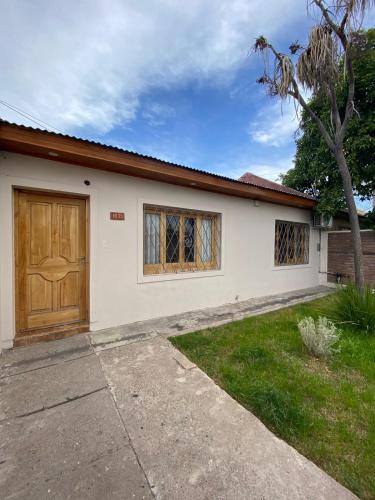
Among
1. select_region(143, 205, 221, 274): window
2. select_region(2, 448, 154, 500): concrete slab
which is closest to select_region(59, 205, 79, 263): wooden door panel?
select_region(143, 205, 221, 274): window

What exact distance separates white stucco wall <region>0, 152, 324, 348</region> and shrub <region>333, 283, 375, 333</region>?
222 cm

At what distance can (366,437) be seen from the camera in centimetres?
177

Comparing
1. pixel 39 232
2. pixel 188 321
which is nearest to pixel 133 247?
pixel 39 232

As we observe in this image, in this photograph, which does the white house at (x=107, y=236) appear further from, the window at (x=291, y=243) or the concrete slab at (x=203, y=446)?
the concrete slab at (x=203, y=446)

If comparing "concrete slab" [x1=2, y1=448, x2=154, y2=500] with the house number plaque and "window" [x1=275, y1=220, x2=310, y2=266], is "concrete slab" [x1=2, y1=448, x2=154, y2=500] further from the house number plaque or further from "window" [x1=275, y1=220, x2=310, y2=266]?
"window" [x1=275, y1=220, x2=310, y2=266]

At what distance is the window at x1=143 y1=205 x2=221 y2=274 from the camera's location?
4512mm

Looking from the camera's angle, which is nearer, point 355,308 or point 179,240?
point 355,308

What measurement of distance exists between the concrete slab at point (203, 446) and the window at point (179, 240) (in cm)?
235

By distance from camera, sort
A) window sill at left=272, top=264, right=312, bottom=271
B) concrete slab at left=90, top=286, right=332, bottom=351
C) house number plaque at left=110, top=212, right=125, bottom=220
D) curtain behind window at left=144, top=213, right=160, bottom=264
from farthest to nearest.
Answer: window sill at left=272, top=264, right=312, bottom=271, curtain behind window at left=144, top=213, right=160, bottom=264, house number plaque at left=110, top=212, right=125, bottom=220, concrete slab at left=90, top=286, right=332, bottom=351

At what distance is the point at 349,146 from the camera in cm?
648

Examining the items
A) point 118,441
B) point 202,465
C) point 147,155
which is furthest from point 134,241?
point 202,465

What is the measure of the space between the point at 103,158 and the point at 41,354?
2.90m

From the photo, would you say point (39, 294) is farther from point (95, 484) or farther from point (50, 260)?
point (95, 484)

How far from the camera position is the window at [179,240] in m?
4.51
